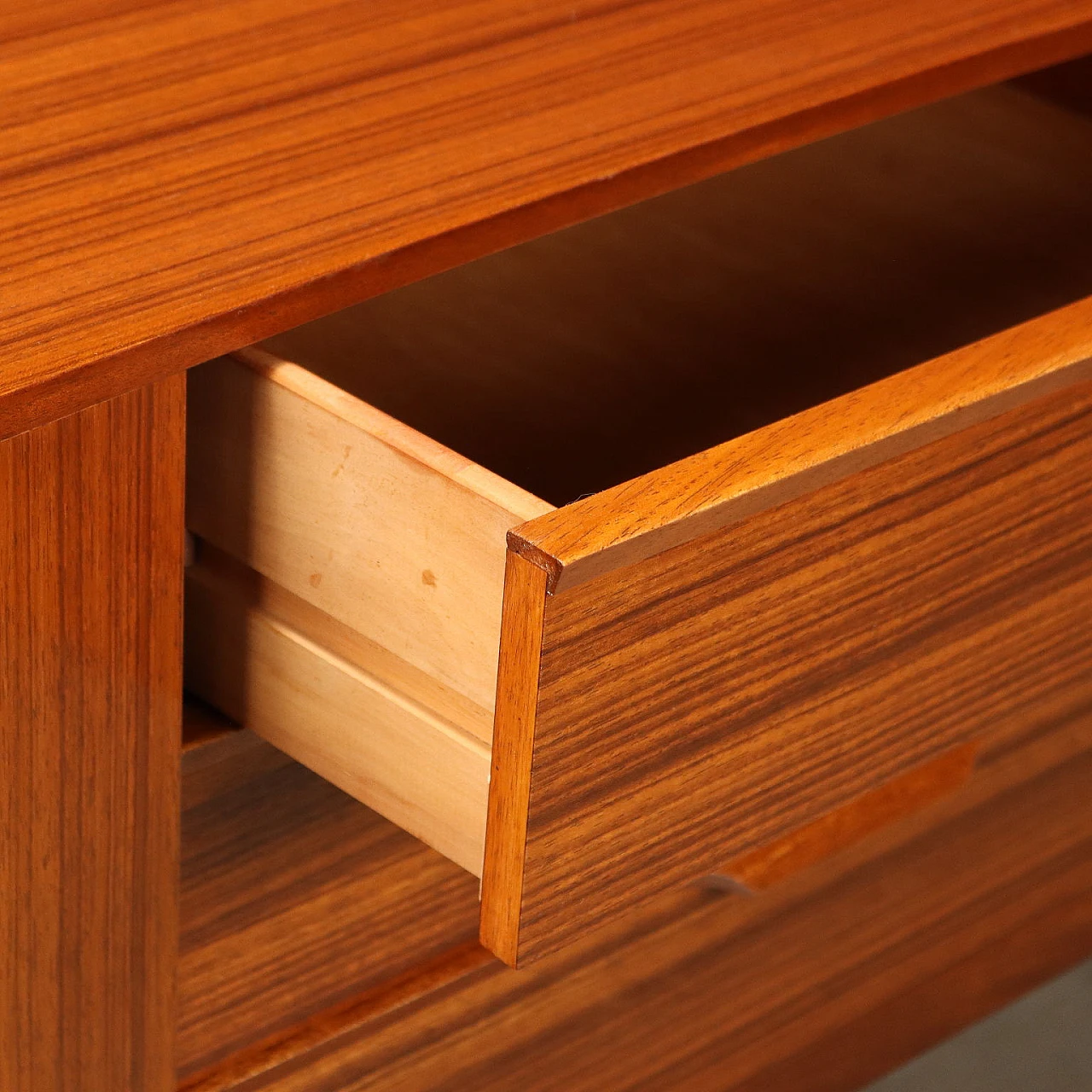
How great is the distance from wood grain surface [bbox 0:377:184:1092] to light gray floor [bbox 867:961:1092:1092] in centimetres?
56

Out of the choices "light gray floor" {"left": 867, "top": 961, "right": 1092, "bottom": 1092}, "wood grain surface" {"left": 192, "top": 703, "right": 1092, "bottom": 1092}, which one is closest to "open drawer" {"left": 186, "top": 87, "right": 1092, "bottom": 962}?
"wood grain surface" {"left": 192, "top": 703, "right": 1092, "bottom": 1092}

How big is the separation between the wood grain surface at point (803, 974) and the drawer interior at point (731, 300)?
191 mm

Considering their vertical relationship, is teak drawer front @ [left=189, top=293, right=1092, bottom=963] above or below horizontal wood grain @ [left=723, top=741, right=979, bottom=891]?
above

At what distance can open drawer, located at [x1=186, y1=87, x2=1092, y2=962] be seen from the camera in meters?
0.44

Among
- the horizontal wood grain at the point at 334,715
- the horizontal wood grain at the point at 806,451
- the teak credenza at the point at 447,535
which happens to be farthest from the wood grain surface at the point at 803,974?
the horizontal wood grain at the point at 806,451

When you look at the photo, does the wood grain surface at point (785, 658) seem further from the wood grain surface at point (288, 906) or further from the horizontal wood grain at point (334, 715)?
the wood grain surface at point (288, 906)

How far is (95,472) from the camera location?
455mm

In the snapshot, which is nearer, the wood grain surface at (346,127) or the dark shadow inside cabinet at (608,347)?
the wood grain surface at (346,127)

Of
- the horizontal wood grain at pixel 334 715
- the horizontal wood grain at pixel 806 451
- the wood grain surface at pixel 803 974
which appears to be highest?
the horizontal wood grain at pixel 806 451

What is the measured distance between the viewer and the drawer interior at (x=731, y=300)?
69 centimetres

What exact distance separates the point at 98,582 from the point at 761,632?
0.18 m

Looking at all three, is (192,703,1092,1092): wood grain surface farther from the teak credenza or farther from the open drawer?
the open drawer

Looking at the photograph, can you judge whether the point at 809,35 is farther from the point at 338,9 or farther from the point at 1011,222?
the point at 1011,222

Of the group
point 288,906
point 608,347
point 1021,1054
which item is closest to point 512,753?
point 288,906
